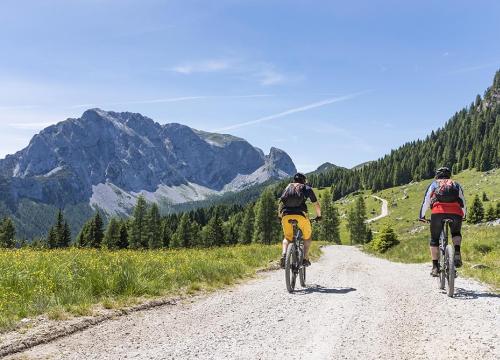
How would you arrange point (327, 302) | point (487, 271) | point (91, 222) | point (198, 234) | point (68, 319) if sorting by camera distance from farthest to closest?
point (198, 234), point (91, 222), point (487, 271), point (327, 302), point (68, 319)

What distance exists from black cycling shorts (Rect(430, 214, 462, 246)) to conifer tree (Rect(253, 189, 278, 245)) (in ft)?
245

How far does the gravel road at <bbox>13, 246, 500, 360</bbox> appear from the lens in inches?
247

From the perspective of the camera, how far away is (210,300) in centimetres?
1063

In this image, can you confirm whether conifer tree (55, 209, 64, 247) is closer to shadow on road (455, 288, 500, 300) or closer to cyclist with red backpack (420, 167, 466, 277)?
cyclist with red backpack (420, 167, 466, 277)

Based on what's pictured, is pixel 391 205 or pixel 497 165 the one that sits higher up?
pixel 497 165

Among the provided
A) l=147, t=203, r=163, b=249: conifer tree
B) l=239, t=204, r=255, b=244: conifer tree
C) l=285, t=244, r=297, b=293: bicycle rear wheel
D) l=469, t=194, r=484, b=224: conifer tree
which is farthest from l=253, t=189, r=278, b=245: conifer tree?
l=285, t=244, r=297, b=293: bicycle rear wheel

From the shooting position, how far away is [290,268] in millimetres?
11773

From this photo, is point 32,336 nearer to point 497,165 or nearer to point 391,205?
point 391,205

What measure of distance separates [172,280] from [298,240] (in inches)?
146

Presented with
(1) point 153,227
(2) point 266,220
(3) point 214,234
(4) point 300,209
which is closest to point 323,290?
(4) point 300,209

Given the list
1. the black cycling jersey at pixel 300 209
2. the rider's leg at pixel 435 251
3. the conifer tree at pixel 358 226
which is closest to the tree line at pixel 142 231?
the conifer tree at pixel 358 226

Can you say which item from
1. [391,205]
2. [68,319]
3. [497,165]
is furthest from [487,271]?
[497,165]

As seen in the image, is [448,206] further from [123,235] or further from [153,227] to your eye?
[153,227]

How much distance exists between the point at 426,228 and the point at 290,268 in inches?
4157
